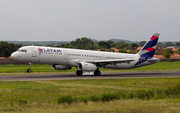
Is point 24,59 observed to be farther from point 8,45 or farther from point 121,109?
point 8,45

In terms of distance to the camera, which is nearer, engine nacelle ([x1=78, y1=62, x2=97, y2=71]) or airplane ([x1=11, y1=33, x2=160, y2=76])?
airplane ([x1=11, y1=33, x2=160, y2=76])

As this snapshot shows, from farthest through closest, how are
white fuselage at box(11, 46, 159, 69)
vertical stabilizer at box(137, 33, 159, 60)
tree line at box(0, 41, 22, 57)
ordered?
tree line at box(0, 41, 22, 57) < vertical stabilizer at box(137, 33, 159, 60) < white fuselage at box(11, 46, 159, 69)

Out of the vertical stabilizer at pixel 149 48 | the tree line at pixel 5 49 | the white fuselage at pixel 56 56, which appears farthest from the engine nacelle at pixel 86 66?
the tree line at pixel 5 49

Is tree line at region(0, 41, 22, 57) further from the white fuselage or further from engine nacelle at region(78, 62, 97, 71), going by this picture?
engine nacelle at region(78, 62, 97, 71)

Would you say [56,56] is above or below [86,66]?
above

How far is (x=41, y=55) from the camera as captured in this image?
41.2m

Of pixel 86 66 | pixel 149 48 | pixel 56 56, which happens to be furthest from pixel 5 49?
pixel 86 66

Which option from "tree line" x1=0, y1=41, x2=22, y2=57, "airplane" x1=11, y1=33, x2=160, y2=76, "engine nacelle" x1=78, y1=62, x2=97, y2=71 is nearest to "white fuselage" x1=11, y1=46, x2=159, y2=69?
"airplane" x1=11, y1=33, x2=160, y2=76

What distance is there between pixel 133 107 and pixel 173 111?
7.91 ft

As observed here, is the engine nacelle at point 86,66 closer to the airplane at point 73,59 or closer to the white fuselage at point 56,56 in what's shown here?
the airplane at point 73,59

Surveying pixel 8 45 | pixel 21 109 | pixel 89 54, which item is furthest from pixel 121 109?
pixel 8 45

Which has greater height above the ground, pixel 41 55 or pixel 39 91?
pixel 41 55

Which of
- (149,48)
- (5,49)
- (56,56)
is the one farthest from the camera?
(5,49)

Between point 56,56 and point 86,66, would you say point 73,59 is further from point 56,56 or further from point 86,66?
point 56,56
